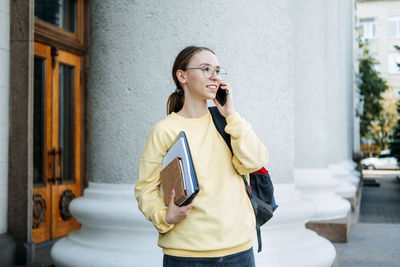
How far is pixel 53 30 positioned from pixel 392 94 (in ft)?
148

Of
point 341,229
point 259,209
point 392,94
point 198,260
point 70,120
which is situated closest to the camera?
point 198,260

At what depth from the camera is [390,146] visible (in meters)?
16.2

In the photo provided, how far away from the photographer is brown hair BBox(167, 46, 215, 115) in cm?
222

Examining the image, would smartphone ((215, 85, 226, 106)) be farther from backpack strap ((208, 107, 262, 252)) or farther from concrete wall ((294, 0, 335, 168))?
concrete wall ((294, 0, 335, 168))

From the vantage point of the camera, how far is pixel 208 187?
2.15 m

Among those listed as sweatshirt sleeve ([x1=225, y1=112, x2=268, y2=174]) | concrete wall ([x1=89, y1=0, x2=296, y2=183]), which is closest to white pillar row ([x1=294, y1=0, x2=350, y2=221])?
concrete wall ([x1=89, y1=0, x2=296, y2=183])

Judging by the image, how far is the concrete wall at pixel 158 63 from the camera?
3576 mm

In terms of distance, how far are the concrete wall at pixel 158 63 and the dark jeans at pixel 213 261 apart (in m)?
1.56

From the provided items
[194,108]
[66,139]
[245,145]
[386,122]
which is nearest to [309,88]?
[66,139]

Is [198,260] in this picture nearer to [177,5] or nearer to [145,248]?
[145,248]

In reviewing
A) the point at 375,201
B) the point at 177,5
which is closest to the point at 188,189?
the point at 177,5

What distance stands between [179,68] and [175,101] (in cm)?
19

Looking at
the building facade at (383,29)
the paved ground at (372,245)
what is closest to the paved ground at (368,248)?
the paved ground at (372,245)

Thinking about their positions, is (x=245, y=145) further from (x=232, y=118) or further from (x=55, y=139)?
(x=55, y=139)
